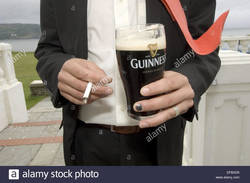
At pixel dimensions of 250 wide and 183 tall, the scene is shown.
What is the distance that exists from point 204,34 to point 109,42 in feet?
1.17

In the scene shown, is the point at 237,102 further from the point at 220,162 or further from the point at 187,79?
the point at 187,79

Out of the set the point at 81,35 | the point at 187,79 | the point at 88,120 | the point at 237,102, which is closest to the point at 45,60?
the point at 81,35

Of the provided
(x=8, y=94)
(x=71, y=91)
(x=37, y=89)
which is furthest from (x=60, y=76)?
(x=37, y=89)

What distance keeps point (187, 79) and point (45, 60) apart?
54 cm

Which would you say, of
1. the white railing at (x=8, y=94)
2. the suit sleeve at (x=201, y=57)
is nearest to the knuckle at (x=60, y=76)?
the suit sleeve at (x=201, y=57)

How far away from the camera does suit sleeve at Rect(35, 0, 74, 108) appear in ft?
2.59

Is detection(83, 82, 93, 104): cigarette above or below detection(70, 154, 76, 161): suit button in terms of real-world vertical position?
above

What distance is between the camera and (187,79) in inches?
25.8

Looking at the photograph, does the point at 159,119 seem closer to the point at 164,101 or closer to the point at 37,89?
the point at 164,101

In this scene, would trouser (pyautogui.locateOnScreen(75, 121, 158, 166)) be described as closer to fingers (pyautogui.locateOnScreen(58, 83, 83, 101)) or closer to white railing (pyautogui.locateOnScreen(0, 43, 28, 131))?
fingers (pyautogui.locateOnScreen(58, 83, 83, 101))

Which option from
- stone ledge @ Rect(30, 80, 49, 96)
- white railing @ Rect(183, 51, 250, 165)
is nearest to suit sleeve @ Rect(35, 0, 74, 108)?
white railing @ Rect(183, 51, 250, 165)

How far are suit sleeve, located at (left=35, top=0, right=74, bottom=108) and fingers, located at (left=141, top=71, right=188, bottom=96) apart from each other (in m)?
0.37

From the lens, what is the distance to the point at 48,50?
0.89m

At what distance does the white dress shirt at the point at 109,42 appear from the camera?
32.2 inches
